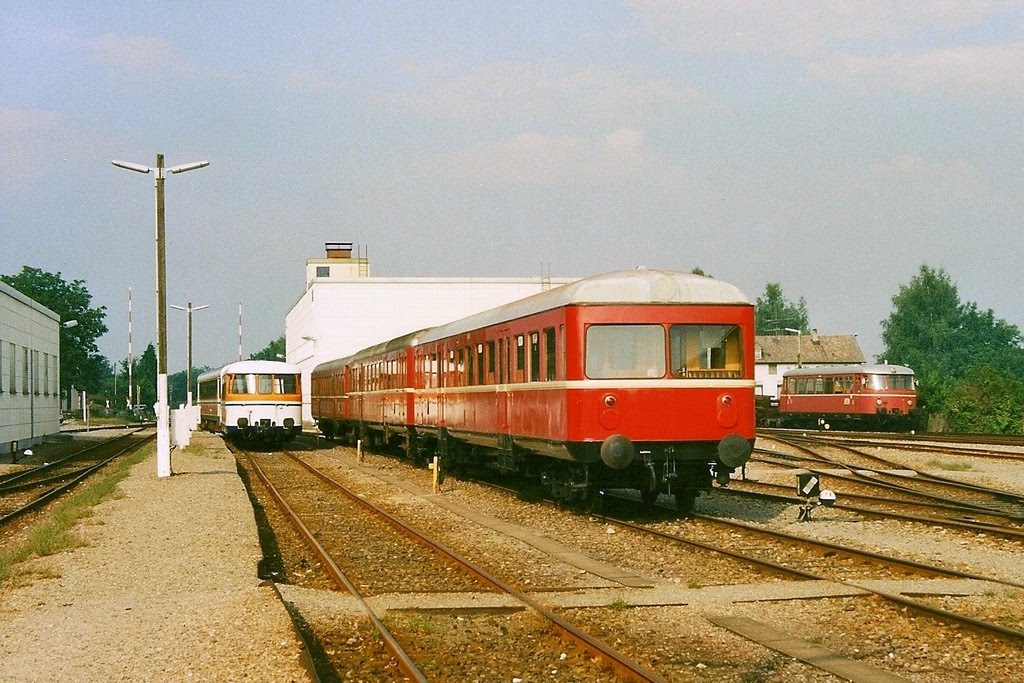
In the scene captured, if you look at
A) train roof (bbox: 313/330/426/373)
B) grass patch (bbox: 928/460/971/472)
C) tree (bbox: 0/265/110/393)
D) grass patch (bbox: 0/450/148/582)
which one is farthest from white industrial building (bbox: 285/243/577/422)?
grass patch (bbox: 0/450/148/582)

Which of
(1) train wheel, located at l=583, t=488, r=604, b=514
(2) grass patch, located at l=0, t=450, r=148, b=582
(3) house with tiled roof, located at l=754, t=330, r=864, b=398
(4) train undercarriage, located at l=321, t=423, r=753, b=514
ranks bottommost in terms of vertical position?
(2) grass patch, located at l=0, t=450, r=148, b=582

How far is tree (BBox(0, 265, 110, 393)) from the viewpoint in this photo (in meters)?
97.1

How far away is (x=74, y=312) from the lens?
3947 inches

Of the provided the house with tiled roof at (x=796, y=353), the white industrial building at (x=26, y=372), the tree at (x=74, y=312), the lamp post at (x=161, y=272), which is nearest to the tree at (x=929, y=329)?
the house with tiled roof at (x=796, y=353)

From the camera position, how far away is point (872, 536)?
1389 cm

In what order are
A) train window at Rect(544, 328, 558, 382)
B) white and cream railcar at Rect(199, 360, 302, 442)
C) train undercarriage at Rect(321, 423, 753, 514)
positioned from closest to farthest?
train undercarriage at Rect(321, 423, 753, 514), train window at Rect(544, 328, 558, 382), white and cream railcar at Rect(199, 360, 302, 442)

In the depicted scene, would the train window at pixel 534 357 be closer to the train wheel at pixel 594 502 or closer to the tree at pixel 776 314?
the train wheel at pixel 594 502

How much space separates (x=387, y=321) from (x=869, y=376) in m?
37.8

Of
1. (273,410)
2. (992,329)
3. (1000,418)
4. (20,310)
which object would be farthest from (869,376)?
(992,329)

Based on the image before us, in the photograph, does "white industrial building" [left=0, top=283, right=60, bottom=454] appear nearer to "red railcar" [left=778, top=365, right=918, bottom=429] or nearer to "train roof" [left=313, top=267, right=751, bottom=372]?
"train roof" [left=313, top=267, right=751, bottom=372]

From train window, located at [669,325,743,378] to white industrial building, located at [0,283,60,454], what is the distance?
1036 inches

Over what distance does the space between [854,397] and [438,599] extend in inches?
1663

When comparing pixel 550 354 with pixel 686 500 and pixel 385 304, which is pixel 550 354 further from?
pixel 385 304

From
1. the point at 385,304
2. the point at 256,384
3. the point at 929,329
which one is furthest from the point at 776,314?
the point at 256,384
